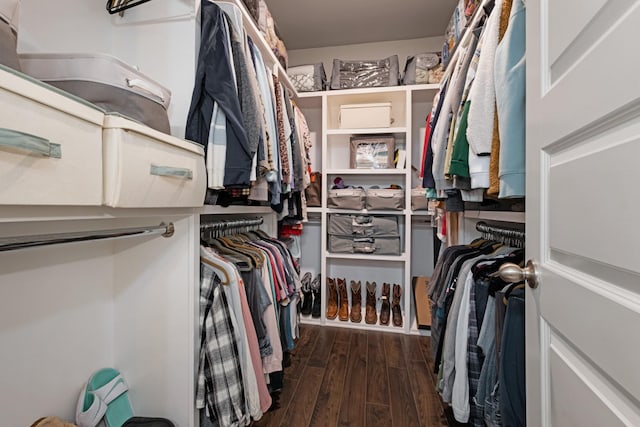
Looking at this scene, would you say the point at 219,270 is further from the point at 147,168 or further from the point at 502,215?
the point at 502,215

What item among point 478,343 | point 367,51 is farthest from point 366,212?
point 367,51

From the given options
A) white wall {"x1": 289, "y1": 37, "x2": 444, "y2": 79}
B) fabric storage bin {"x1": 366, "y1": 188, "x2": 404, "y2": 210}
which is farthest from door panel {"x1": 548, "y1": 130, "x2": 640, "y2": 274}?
white wall {"x1": 289, "y1": 37, "x2": 444, "y2": 79}

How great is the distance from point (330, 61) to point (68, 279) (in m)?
2.66

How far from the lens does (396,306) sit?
2439 mm

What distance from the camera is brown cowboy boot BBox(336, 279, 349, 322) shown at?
247 cm

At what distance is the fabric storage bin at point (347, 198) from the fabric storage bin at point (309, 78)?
0.92 meters

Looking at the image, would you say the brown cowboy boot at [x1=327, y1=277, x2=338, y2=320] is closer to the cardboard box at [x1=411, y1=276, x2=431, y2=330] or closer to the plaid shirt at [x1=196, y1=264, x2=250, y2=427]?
the cardboard box at [x1=411, y1=276, x2=431, y2=330]

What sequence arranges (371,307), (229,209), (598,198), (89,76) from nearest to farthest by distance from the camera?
(598,198), (89,76), (229,209), (371,307)

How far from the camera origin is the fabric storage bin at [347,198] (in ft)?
7.66

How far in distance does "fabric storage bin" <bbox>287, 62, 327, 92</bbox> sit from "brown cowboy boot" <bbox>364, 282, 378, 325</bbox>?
5.97 feet

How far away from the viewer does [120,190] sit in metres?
0.63

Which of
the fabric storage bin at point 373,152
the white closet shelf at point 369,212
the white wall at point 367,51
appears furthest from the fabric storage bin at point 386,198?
the white wall at point 367,51

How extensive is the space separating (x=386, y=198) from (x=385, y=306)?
0.98 meters

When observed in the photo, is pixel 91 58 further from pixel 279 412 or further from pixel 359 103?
pixel 359 103
